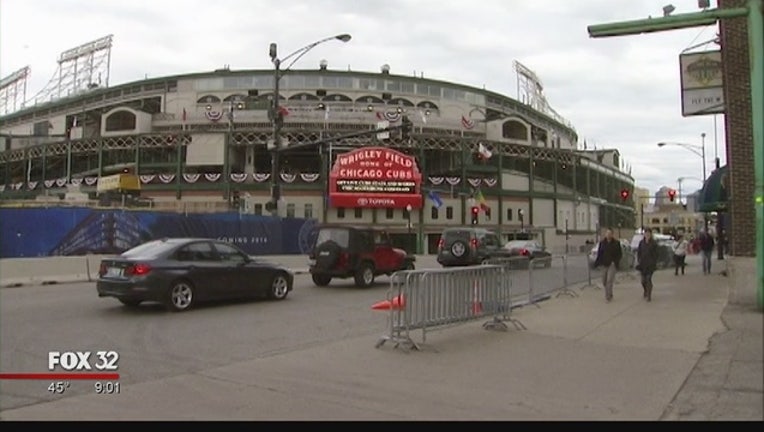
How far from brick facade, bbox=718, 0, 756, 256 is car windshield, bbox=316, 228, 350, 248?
970 centimetres

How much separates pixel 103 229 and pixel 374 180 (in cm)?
3318

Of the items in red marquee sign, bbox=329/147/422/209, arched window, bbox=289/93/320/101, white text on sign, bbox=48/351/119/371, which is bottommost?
white text on sign, bbox=48/351/119/371

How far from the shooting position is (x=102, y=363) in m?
7.73

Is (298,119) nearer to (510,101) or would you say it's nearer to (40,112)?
(510,101)

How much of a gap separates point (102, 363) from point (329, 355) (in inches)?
108

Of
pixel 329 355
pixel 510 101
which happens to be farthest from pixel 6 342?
pixel 510 101

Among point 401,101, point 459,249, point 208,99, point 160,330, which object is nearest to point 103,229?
point 459,249

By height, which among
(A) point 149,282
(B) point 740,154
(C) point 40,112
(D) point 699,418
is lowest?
(D) point 699,418

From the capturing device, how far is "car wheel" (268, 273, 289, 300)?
14766 millimetres

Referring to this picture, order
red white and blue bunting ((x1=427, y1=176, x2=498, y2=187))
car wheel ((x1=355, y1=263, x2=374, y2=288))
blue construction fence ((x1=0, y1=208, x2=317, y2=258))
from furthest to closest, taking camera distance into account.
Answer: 1. red white and blue bunting ((x1=427, y1=176, x2=498, y2=187))
2. blue construction fence ((x1=0, y1=208, x2=317, y2=258))
3. car wheel ((x1=355, y1=263, x2=374, y2=288))

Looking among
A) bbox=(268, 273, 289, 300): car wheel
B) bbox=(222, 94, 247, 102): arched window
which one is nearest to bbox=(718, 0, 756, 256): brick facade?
bbox=(268, 273, 289, 300): car wheel

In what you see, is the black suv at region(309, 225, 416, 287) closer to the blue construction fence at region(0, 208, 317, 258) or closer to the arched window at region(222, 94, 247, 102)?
the blue construction fence at region(0, 208, 317, 258)

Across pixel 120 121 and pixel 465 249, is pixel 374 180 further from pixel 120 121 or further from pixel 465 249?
pixel 465 249

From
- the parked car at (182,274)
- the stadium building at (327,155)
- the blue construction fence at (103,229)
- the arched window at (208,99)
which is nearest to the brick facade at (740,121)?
the parked car at (182,274)
